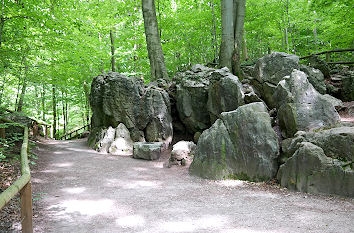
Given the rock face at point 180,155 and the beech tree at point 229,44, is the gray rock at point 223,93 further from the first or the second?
the rock face at point 180,155

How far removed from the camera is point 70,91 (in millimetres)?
20766

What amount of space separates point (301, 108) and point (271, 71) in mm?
2734

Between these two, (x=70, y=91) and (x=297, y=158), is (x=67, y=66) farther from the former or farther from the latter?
(x=297, y=158)

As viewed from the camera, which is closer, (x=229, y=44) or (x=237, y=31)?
(x=229, y=44)

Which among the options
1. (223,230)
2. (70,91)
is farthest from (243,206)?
(70,91)

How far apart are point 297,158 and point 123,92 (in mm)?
8092

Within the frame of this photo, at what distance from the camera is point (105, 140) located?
1069 centimetres

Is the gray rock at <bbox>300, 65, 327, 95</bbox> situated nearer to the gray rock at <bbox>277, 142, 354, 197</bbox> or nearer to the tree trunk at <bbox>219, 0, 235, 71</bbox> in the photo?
the tree trunk at <bbox>219, 0, 235, 71</bbox>

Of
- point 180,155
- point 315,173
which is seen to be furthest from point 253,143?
point 180,155

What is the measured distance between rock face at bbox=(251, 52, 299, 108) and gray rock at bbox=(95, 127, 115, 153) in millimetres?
6671

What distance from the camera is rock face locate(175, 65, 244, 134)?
9195mm

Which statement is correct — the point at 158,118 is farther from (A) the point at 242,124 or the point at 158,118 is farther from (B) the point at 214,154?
(A) the point at 242,124

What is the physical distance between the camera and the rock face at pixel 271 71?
8.66 meters

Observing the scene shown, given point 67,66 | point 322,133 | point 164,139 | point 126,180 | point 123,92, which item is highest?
point 67,66
